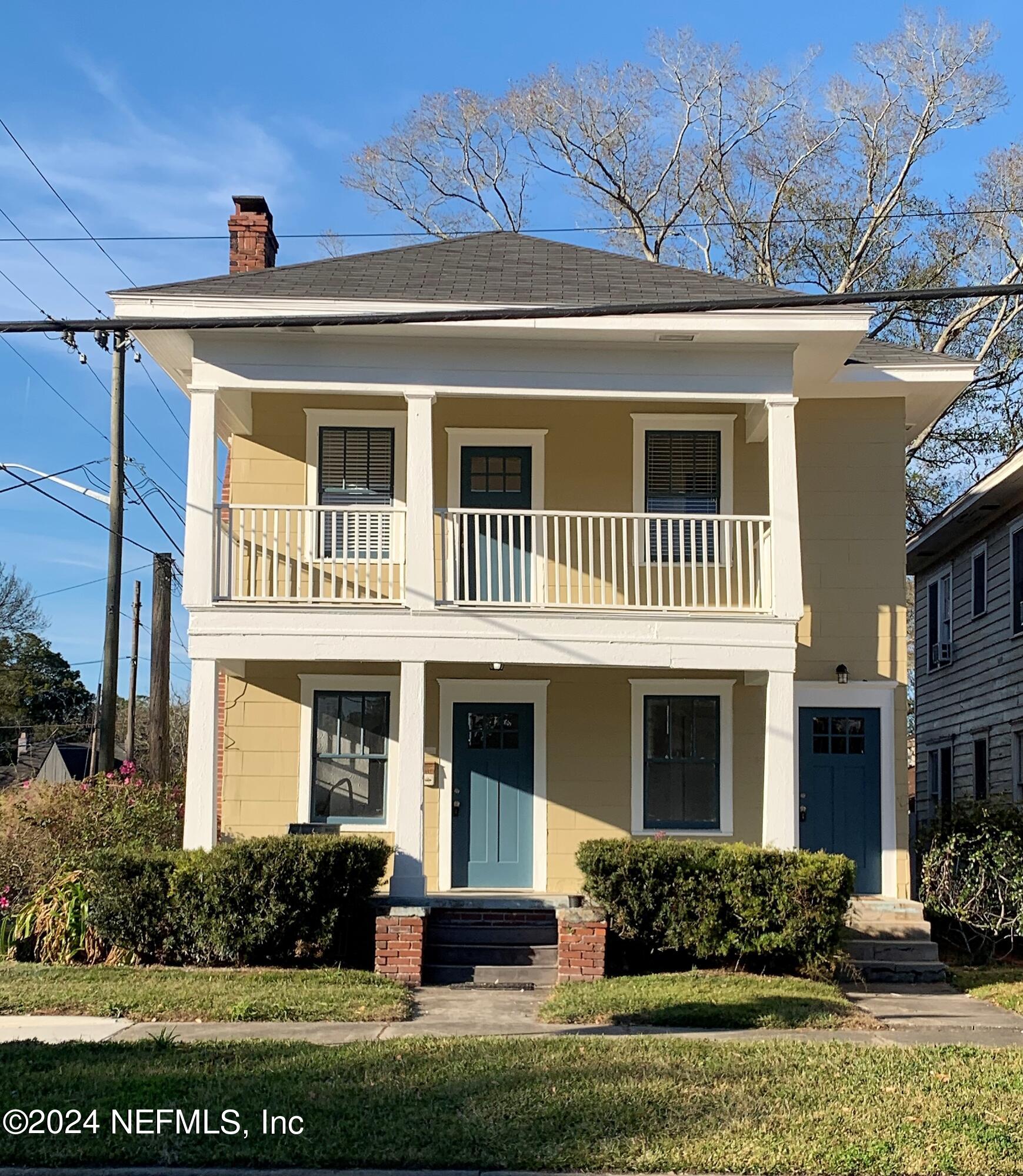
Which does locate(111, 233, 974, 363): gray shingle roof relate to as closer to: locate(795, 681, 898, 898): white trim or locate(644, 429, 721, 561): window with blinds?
locate(644, 429, 721, 561): window with blinds

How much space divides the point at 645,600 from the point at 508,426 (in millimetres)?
2561

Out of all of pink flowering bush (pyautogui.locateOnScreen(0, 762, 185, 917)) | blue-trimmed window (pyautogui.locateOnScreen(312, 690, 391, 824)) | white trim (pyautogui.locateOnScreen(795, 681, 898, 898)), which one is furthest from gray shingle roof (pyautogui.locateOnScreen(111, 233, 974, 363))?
pink flowering bush (pyautogui.locateOnScreen(0, 762, 185, 917))

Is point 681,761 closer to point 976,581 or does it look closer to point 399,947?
point 399,947

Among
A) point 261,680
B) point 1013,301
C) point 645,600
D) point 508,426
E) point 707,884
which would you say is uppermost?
point 1013,301

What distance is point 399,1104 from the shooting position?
7.01 m

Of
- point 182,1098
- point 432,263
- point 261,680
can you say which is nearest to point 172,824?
point 261,680

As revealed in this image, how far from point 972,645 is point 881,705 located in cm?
637

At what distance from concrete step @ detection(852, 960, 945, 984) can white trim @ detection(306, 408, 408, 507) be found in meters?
6.98

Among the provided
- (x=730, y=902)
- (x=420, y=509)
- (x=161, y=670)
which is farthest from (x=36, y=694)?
(x=730, y=902)

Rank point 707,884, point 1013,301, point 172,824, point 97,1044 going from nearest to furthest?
point 97,1044
point 707,884
point 172,824
point 1013,301

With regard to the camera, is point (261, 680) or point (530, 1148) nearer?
point (530, 1148)

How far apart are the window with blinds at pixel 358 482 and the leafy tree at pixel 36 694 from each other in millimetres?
39158

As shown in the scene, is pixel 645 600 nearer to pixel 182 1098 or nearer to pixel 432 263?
pixel 432 263

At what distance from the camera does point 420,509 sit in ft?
44.3
